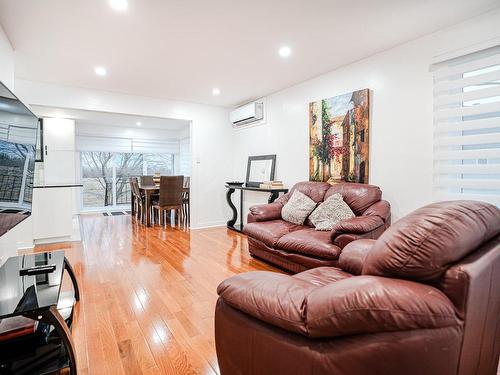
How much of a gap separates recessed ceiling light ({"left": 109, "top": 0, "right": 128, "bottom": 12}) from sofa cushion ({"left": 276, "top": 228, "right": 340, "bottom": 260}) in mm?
2496

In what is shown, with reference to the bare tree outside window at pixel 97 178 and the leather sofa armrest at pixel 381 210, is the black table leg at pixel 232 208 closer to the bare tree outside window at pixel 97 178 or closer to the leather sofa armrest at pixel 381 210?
the leather sofa armrest at pixel 381 210

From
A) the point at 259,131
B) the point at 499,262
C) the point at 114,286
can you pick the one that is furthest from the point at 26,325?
the point at 259,131

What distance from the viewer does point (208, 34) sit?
2.65 m

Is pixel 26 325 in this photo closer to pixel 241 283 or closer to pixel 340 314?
pixel 241 283

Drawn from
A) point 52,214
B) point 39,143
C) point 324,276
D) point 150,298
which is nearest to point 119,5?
point 150,298

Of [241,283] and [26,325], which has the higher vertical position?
[241,283]

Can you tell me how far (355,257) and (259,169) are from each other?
3281 millimetres

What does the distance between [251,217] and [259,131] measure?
2.00m

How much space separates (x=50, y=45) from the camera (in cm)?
288

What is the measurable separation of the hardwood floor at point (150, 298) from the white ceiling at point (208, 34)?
7.90 ft

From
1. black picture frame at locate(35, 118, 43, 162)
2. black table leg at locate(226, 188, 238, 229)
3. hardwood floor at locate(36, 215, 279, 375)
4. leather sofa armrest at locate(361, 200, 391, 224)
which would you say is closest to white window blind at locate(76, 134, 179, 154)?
black picture frame at locate(35, 118, 43, 162)

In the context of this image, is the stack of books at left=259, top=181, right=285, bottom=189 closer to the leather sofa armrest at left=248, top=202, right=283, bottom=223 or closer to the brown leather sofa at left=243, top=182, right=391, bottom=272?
the brown leather sofa at left=243, top=182, right=391, bottom=272

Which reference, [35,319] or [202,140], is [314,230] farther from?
[202,140]

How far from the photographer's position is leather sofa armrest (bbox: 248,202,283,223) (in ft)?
11.6
